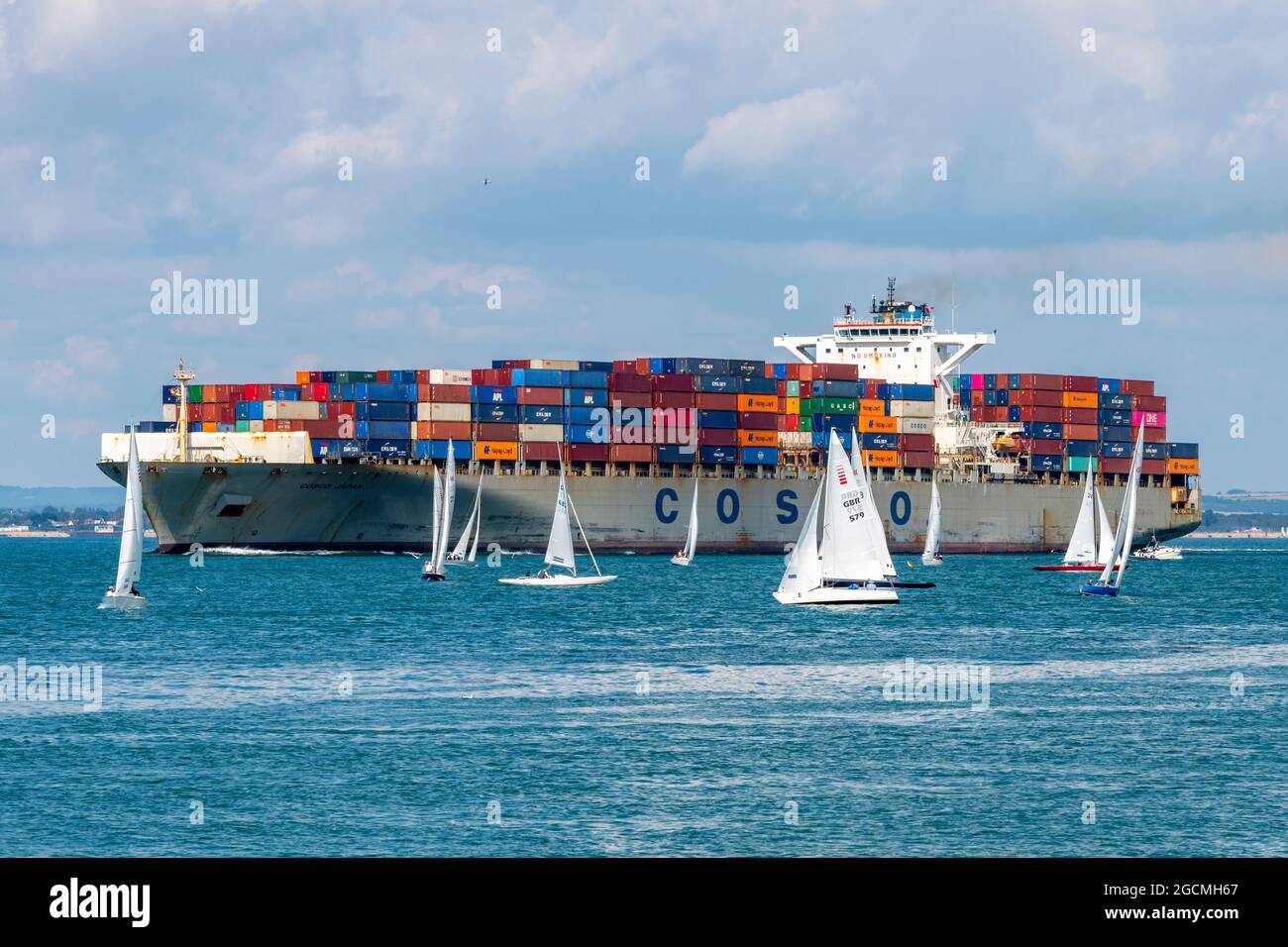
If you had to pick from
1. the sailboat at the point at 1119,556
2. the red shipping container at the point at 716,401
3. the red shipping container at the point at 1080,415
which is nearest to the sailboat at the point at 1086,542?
the sailboat at the point at 1119,556

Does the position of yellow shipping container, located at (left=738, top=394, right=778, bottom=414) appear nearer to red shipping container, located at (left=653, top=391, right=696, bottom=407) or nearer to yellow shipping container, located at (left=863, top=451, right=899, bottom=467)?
red shipping container, located at (left=653, top=391, right=696, bottom=407)

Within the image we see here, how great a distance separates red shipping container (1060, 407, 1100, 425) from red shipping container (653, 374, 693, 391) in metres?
32.4

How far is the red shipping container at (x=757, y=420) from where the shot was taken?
11156 centimetres

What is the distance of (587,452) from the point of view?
106812 millimetres

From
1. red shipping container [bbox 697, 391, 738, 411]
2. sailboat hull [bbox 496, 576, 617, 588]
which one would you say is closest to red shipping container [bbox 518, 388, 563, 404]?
red shipping container [bbox 697, 391, 738, 411]

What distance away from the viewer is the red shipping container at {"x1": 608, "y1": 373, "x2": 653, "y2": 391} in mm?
107625

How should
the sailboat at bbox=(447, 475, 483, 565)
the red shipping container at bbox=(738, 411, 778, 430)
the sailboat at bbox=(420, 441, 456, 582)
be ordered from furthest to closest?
1. the red shipping container at bbox=(738, 411, 778, 430)
2. the sailboat at bbox=(447, 475, 483, 565)
3. the sailboat at bbox=(420, 441, 456, 582)

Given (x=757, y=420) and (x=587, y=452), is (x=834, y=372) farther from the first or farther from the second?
(x=587, y=452)

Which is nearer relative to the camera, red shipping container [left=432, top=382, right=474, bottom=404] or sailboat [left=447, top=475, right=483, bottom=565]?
sailboat [left=447, top=475, right=483, bottom=565]

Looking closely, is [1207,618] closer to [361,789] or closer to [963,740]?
[963,740]

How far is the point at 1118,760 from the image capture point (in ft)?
96.4

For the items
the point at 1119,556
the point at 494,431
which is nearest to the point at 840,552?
the point at 1119,556

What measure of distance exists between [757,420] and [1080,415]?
93.9ft
